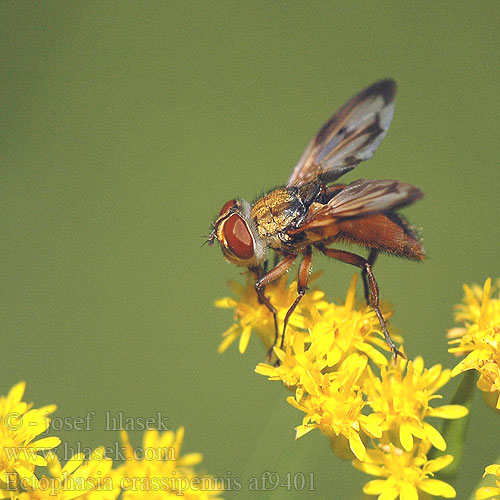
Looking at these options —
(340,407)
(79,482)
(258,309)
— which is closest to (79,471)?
(79,482)

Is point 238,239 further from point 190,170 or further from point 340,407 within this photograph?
point 190,170

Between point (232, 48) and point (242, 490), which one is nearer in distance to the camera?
point (242, 490)

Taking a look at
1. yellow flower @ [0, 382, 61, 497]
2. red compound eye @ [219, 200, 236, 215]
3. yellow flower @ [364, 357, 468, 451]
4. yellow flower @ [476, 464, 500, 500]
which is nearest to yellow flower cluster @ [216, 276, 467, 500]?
yellow flower @ [364, 357, 468, 451]

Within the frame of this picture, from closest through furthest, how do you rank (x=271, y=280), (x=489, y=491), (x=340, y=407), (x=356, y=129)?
(x=489, y=491) < (x=340, y=407) < (x=271, y=280) < (x=356, y=129)

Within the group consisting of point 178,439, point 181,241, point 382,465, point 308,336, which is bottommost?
point 382,465

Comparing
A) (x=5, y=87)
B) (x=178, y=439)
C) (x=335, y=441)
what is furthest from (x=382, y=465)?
(x=5, y=87)

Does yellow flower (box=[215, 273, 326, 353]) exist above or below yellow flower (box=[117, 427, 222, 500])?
above

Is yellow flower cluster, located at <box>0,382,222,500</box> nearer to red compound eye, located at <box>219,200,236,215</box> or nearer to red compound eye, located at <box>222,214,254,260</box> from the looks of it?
red compound eye, located at <box>222,214,254,260</box>

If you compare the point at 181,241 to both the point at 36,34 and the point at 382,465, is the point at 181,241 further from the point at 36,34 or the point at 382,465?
the point at 382,465
